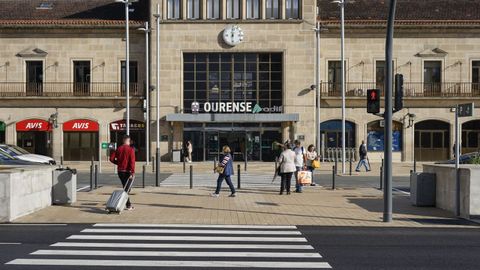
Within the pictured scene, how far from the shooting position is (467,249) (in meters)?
10.5

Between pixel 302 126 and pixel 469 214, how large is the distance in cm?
2823

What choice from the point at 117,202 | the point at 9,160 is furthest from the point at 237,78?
the point at 117,202

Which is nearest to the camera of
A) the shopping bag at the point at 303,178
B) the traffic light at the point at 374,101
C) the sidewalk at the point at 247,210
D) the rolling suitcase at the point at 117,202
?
the sidewalk at the point at 247,210

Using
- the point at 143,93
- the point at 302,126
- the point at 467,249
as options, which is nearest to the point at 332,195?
the point at 467,249

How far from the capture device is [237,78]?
4288 centimetres

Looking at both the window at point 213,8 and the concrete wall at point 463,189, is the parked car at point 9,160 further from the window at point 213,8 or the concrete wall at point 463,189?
the window at point 213,8

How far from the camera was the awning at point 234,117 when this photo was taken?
137 ft

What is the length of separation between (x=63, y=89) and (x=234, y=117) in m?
12.3

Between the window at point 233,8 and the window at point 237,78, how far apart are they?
2.81 m

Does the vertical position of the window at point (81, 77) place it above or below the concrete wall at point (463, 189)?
above

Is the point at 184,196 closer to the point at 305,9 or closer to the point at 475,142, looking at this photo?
the point at 305,9

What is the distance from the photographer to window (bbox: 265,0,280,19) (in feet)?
138

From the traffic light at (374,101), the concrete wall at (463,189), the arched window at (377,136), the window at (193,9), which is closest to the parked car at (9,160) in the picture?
the traffic light at (374,101)

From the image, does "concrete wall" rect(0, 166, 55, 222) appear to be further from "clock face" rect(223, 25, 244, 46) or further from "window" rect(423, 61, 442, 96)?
"window" rect(423, 61, 442, 96)
